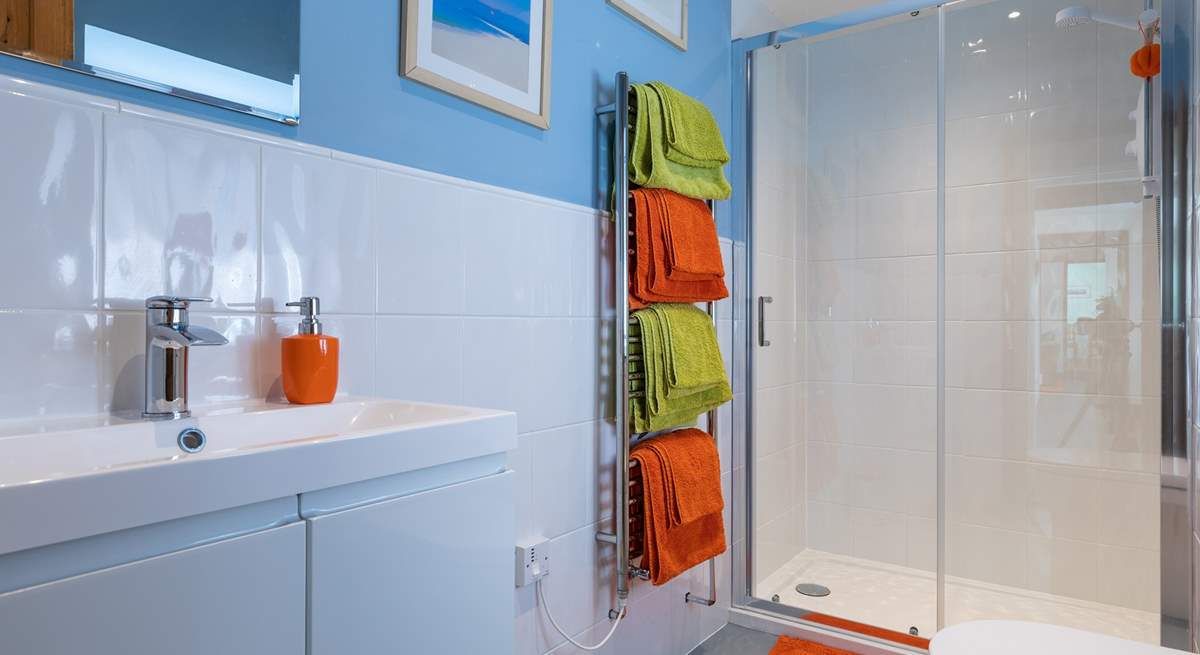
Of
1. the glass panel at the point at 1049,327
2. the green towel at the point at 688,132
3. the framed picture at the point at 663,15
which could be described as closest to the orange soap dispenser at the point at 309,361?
the green towel at the point at 688,132

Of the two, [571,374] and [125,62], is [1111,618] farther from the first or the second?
[125,62]

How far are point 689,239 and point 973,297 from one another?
3.19 feet

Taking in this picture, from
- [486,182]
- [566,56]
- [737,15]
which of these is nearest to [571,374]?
[486,182]

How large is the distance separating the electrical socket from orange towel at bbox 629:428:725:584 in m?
0.29

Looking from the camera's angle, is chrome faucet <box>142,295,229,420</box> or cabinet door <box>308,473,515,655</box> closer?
cabinet door <box>308,473,515,655</box>

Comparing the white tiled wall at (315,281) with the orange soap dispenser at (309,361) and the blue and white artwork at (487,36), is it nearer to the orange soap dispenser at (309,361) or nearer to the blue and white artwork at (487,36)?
the orange soap dispenser at (309,361)

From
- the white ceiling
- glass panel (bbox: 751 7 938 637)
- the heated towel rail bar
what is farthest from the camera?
the white ceiling

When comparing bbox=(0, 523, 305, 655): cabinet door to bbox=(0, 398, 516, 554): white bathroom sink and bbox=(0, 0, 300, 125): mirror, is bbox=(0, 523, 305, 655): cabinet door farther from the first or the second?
bbox=(0, 0, 300, 125): mirror

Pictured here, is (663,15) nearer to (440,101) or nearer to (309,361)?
(440,101)

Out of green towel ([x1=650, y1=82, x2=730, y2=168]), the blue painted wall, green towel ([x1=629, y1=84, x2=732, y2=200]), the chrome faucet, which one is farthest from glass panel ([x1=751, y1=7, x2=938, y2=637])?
the chrome faucet

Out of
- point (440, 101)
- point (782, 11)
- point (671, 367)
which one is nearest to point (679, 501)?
point (671, 367)

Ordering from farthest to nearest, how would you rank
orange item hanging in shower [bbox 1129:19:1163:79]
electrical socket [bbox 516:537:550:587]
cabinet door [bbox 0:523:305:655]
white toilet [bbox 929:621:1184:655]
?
orange item hanging in shower [bbox 1129:19:1163:79] → electrical socket [bbox 516:537:550:587] → white toilet [bbox 929:621:1184:655] → cabinet door [bbox 0:523:305:655]

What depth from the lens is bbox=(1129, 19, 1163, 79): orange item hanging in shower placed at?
1737 millimetres

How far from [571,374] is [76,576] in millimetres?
1089
